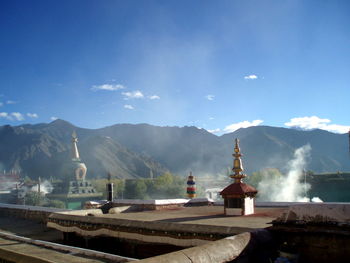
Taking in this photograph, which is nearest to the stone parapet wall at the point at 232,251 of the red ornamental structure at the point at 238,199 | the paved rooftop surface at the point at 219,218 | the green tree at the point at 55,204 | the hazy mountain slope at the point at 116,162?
the paved rooftop surface at the point at 219,218

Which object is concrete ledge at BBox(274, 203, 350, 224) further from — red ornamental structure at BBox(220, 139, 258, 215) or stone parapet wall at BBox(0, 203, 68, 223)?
stone parapet wall at BBox(0, 203, 68, 223)

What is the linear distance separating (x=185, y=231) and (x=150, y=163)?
182942 millimetres

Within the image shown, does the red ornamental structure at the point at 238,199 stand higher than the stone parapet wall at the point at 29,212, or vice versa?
the red ornamental structure at the point at 238,199

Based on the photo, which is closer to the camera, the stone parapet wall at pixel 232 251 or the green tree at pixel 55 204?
the stone parapet wall at pixel 232 251

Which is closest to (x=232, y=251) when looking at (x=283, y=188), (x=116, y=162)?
(x=283, y=188)

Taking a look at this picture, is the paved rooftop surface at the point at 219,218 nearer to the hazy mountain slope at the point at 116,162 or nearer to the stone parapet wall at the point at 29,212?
the stone parapet wall at the point at 29,212

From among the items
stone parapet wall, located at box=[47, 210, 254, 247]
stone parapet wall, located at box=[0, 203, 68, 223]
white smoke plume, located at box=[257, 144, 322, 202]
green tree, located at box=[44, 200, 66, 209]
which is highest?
stone parapet wall, located at box=[47, 210, 254, 247]

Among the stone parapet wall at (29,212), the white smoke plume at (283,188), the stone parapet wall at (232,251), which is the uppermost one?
the stone parapet wall at (232,251)

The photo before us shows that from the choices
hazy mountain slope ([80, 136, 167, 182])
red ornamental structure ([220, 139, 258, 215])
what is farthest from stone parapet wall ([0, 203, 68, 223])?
hazy mountain slope ([80, 136, 167, 182])

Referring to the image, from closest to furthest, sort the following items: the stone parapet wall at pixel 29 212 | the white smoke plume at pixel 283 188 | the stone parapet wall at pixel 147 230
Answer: the stone parapet wall at pixel 147 230 → the stone parapet wall at pixel 29 212 → the white smoke plume at pixel 283 188

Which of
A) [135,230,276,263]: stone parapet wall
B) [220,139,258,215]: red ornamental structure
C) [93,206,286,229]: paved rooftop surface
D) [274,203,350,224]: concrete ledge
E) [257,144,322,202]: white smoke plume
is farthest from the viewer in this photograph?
[257,144,322,202]: white smoke plume

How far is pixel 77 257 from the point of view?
8023 millimetres

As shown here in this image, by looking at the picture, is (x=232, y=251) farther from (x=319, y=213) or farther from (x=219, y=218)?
(x=219, y=218)

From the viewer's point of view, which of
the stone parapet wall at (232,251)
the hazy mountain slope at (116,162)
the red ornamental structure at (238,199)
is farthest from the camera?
the hazy mountain slope at (116,162)
